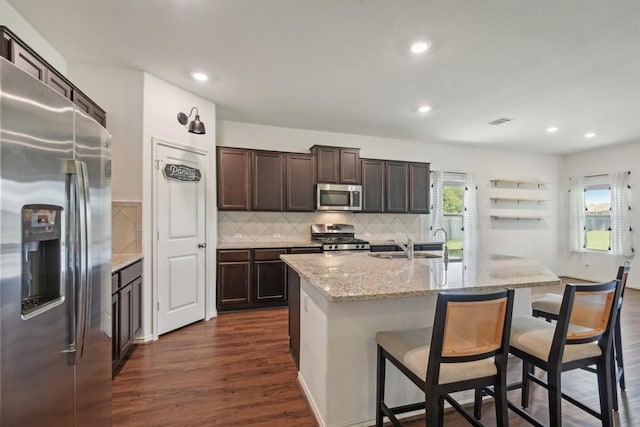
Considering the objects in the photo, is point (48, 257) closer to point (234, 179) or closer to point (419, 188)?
point (234, 179)

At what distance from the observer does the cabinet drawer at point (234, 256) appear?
12.8 feet

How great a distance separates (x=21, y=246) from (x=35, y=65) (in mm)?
1782

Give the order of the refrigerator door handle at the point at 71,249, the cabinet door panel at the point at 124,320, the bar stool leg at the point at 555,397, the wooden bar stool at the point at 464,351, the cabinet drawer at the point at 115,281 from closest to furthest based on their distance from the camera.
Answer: the refrigerator door handle at the point at 71,249, the wooden bar stool at the point at 464,351, the bar stool leg at the point at 555,397, the cabinet drawer at the point at 115,281, the cabinet door panel at the point at 124,320

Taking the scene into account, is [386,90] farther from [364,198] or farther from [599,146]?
[599,146]

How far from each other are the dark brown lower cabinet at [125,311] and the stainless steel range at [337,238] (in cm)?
235

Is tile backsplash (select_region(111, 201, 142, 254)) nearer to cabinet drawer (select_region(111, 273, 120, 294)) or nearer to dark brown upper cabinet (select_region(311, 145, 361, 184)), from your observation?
cabinet drawer (select_region(111, 273, 120, 294))

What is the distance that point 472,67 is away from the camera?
2842 millimetres

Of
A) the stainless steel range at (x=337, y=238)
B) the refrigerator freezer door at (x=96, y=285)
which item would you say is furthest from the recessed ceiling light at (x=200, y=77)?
the stainless steel range at (x=337, y=238)

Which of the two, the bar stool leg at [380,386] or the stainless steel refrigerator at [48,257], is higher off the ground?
the stainless steel refrigerator at [48,257]

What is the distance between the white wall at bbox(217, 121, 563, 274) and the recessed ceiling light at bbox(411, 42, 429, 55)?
2.62 metres

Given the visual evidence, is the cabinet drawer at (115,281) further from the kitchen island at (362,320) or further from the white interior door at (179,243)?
the kitchen island at (362,320)

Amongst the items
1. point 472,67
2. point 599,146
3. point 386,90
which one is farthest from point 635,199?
point 386,90

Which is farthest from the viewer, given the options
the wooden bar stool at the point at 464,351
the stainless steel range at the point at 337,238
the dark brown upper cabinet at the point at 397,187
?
the dark brown upper cabinet at the point at 397,187

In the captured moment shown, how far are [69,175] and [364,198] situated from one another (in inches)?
161
